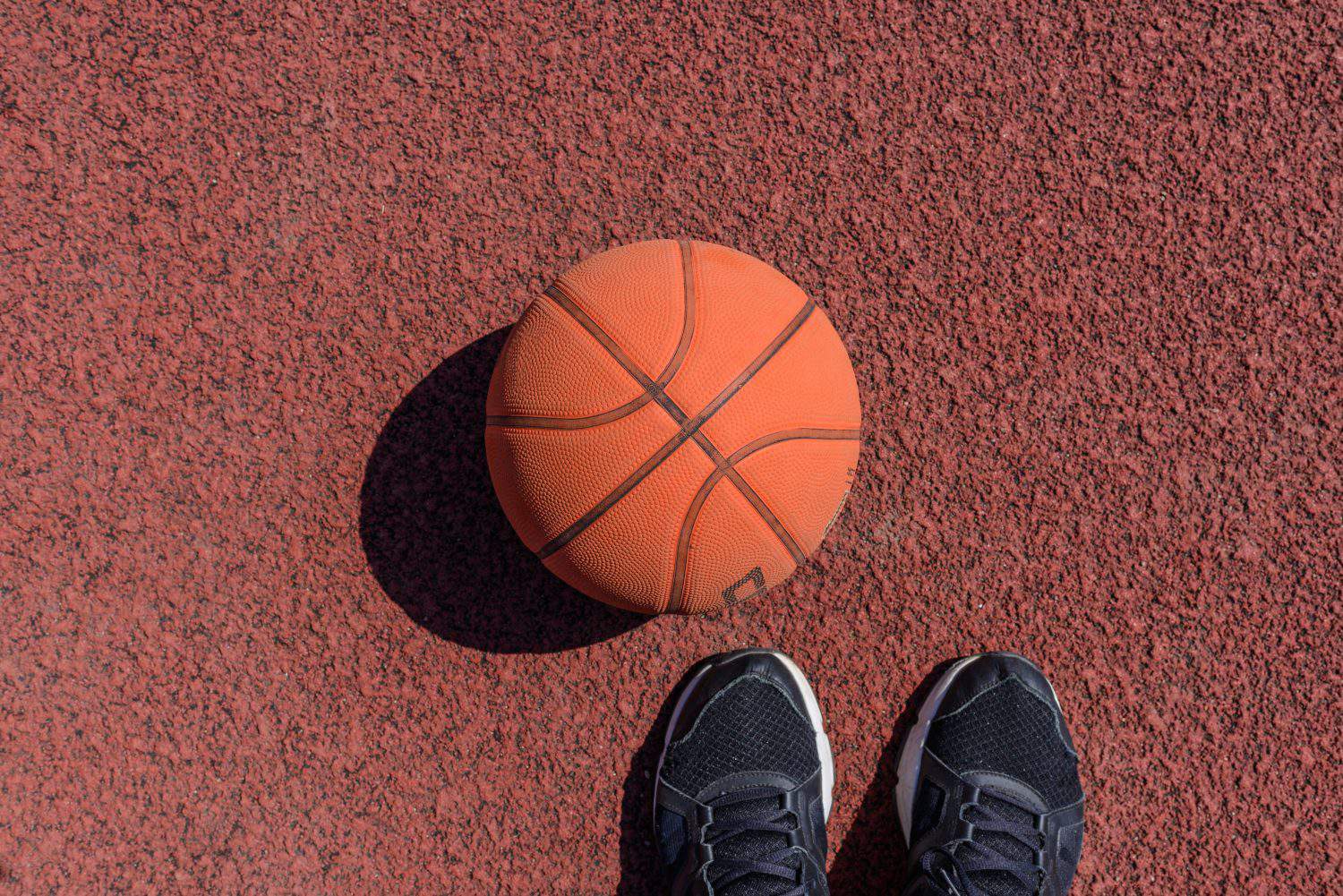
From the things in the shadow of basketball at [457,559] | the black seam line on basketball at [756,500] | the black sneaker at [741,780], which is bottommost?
the black sneaker at [741,780]

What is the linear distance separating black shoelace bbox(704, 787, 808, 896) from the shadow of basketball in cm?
67

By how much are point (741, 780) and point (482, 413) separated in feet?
4.53

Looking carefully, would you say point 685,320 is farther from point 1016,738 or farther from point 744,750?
point 1016,738

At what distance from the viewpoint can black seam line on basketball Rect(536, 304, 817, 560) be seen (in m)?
1.81

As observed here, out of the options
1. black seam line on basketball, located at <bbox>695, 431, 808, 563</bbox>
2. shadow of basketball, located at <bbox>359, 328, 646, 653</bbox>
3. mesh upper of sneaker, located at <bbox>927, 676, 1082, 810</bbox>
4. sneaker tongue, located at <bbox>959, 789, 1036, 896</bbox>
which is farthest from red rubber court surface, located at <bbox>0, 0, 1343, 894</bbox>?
black seam line on basketball, located at <bbox>695, 431, 808, 563</bbox>

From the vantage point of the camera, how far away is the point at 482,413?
2.54 m

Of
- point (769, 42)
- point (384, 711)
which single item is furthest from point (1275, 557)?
point (384, 711)

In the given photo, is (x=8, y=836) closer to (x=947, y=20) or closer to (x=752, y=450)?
(x=752, y=450)

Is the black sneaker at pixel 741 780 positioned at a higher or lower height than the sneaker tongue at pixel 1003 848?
higher

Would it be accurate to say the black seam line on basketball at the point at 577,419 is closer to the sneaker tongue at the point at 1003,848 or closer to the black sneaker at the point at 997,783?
the black sneaker at the point at 997,783

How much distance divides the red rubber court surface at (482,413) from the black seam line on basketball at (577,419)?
0.67 metres

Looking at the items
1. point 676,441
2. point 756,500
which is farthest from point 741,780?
point 676,441

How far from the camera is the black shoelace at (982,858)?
2449mm

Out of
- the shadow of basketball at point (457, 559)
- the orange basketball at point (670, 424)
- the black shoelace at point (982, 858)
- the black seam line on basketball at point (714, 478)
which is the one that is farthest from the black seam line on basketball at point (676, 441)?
the black shoelace at point (982, 858)
